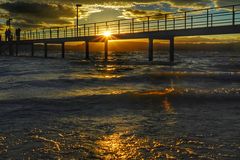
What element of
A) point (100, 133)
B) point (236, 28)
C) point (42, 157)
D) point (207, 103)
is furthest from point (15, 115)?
point (236, 28)

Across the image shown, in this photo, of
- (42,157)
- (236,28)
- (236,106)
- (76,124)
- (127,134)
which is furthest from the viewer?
(236,28)

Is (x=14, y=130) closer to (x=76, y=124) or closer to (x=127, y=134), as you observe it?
(x=76, y=124)

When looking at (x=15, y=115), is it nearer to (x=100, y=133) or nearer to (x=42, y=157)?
(x=100, y=133)

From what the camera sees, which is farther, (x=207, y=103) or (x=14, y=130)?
(x=207, y=103)

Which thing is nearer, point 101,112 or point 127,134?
point 127,134

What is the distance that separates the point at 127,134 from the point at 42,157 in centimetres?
186

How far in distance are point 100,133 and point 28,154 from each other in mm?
1635

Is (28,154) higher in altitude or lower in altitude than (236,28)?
lower

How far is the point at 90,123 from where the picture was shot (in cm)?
726

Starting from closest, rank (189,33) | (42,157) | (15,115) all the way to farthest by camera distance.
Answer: (42,157) < (15,115) < (189,33)

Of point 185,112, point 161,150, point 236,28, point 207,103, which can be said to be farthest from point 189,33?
point 161,150

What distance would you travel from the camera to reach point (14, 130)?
661 centimetres

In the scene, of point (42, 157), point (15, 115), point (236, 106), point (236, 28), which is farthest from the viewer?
point (236, 28)

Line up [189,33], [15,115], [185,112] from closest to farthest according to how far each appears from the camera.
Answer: [15,115], [185,112], [189,33]
